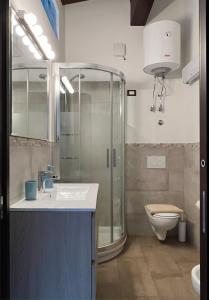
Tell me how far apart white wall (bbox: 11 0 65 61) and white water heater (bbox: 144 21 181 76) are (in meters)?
1.14

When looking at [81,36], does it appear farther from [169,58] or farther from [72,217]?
[72,217]

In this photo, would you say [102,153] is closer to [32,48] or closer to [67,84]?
[67,84]

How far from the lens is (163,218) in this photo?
3.05 m

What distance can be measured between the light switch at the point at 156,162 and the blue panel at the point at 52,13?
201 centimetres

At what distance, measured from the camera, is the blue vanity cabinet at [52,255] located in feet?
4.68

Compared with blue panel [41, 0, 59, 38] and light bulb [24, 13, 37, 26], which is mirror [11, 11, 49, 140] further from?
blue panel [41, 0, 59, 38]

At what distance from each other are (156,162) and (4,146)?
284 cm

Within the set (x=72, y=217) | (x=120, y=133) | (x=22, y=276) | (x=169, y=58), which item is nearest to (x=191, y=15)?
(x=169, y=58)

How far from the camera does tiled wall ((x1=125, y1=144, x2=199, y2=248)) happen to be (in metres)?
3.66

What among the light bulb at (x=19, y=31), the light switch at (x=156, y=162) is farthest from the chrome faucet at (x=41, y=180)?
the light switch at (x=156, y=162)

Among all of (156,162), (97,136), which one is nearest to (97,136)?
(97,136)

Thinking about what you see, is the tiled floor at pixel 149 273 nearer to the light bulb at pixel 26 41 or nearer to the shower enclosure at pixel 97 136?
the shower enclosure at pixel 97 136

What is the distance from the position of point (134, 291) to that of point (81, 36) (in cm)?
326

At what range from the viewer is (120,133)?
3.29 metres
